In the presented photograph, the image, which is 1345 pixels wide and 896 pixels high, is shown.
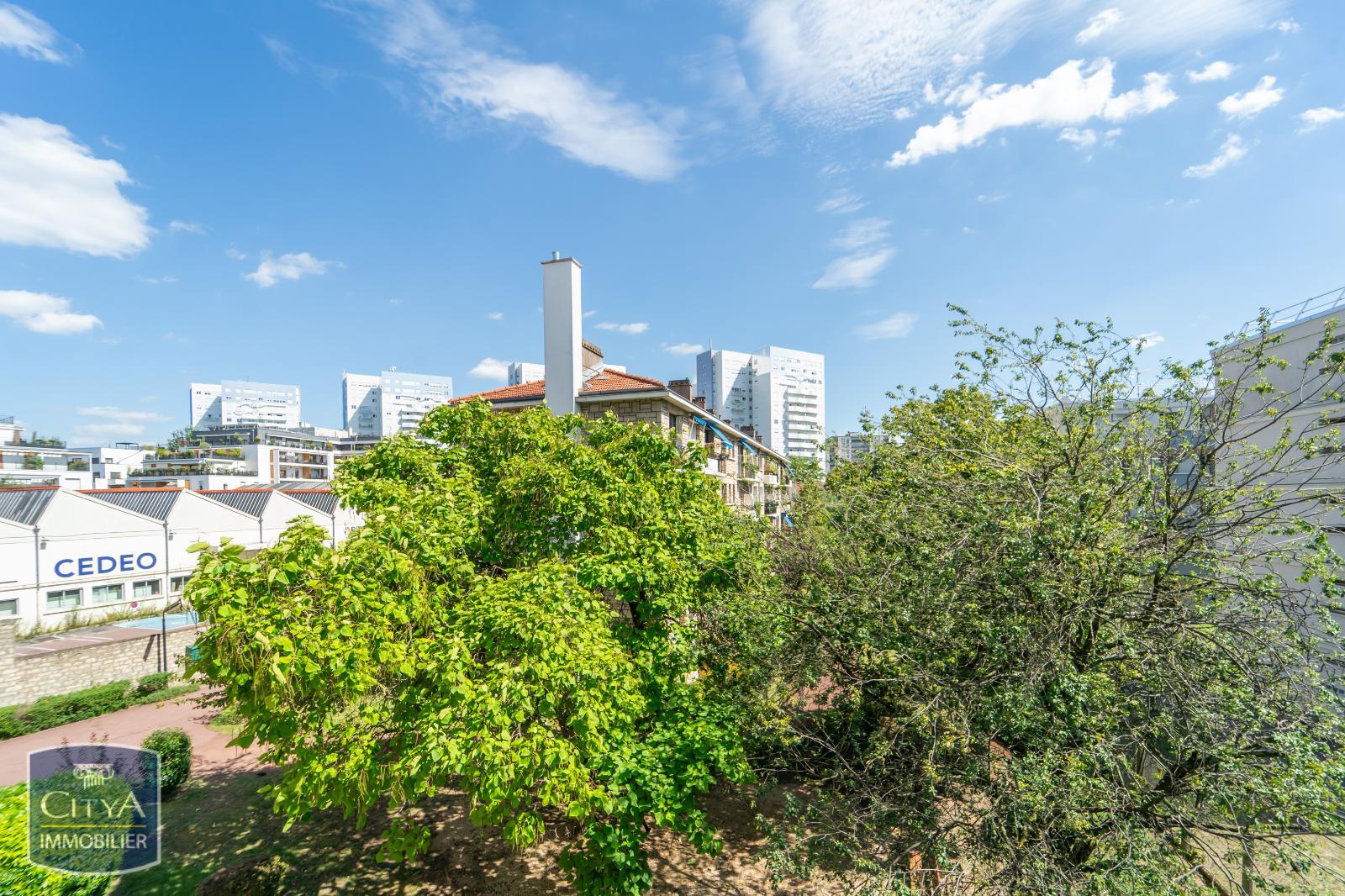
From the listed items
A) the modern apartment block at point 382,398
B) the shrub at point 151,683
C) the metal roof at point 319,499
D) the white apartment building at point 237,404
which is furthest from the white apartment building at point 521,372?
the shrub at point 151,683

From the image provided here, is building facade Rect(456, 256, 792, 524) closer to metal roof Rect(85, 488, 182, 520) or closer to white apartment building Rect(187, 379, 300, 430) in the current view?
metal roof Rect(85, 488, 182, 520)

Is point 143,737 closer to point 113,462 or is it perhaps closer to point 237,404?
point 113,462

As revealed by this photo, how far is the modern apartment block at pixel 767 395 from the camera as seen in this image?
13738 cm

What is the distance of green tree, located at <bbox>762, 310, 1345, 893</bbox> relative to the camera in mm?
6664

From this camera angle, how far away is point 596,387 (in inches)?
965

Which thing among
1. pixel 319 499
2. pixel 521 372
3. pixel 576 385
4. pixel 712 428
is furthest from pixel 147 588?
pixel 521 372

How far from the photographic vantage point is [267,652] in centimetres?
671

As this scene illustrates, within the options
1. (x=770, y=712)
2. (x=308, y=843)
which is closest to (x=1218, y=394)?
(x=770, y=712)

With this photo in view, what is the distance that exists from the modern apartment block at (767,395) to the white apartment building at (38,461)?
104547 millimetres

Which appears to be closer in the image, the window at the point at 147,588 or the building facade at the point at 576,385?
the building facade at the point at 576,385

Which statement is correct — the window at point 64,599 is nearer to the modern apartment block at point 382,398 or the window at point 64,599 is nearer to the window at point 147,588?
the window at point 147,588

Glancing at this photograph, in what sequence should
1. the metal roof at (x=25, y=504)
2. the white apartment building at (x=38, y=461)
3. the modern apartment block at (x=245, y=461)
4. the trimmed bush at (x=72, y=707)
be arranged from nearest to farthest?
the trimmed bush at (x=72, y=707), the metal roof at (x=25, y=504), the white apartment building at (x=38, y=461), the modern apartment block at (x=245, y=461)

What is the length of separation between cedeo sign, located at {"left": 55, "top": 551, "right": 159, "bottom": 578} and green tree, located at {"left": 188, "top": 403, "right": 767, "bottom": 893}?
87.4ft

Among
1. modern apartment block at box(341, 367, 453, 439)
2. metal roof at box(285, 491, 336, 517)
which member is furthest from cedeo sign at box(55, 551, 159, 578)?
modern apartment block at box(341, 367, 453, 439)
